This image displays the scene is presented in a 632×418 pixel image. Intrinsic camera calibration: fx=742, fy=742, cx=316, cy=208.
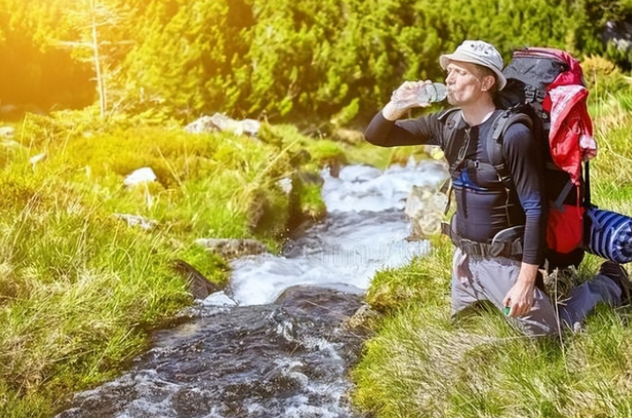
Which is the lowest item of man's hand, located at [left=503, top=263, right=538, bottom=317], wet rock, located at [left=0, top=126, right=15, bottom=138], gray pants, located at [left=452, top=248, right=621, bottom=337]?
wet rock, located at [left=0, top=126, right=15, bottom=138]

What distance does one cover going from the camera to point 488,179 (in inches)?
129

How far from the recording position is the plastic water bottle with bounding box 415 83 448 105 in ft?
11.0

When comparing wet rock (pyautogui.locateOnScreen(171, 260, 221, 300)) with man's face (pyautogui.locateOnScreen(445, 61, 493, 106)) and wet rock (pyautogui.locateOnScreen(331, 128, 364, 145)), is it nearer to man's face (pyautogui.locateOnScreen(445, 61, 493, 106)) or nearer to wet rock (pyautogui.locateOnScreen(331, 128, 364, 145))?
man's face (pyautogui.locateOnScreen(445, 61, 493, 106))

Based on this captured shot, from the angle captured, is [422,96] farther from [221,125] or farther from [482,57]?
[221,125]

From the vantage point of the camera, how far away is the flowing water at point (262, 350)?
4.23 meters

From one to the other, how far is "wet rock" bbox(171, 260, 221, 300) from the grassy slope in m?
1.91

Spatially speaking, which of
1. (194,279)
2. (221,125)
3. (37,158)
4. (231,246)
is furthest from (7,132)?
(194,279)

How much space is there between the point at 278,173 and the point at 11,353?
5.45 meters

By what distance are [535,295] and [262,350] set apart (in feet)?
7.12

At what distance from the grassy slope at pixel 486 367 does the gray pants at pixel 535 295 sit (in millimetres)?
66

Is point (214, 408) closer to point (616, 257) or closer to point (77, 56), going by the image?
point (616, 257)

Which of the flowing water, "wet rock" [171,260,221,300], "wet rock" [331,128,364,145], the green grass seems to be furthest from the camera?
"wet rock" [331,128,364,145]

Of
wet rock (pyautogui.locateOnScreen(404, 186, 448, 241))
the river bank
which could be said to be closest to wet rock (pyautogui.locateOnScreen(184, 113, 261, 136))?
the river bank

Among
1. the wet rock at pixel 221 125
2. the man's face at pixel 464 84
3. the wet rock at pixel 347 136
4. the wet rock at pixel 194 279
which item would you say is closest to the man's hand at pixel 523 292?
the man's face at pixel 464 84
